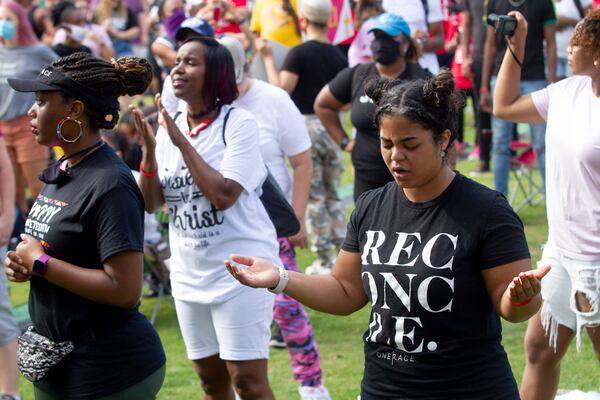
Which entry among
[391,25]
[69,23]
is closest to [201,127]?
[391,25]

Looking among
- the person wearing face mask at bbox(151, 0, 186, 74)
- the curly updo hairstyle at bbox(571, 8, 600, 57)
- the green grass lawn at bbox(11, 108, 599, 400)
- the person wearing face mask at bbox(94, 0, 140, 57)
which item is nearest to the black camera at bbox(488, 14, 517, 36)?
the curly updo hairstyle at bbox(571, 8, 600, 57)

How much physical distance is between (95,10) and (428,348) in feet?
49.2

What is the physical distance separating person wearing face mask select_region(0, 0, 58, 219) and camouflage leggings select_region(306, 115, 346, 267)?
2803 millimetres

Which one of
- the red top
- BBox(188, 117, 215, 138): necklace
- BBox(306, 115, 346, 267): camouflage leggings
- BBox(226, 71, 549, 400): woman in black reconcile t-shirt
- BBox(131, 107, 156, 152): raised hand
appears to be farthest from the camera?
the red top

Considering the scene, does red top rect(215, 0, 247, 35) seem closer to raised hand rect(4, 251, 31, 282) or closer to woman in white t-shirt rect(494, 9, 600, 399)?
woman in white t-shirt rect(494, 9, 600, 399)

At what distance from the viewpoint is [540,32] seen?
927 cm

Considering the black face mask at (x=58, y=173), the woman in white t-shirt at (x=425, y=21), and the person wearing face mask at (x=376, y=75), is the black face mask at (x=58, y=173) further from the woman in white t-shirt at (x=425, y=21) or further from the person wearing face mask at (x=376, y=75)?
the woman in white t-shirt at (x=425, y=21)

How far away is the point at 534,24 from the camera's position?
9.20 meters

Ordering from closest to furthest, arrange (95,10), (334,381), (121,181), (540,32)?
(121,181)
(334,381)
(540,32)
(95,10)

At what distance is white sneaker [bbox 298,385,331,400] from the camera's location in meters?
5.90

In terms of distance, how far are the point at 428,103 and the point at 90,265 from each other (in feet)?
4.60

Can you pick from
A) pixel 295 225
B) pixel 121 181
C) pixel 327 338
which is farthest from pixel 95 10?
pixel 121 181

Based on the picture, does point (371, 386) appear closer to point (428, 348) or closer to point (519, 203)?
point (428, 348)

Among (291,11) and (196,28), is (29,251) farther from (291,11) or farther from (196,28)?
(291,11)
